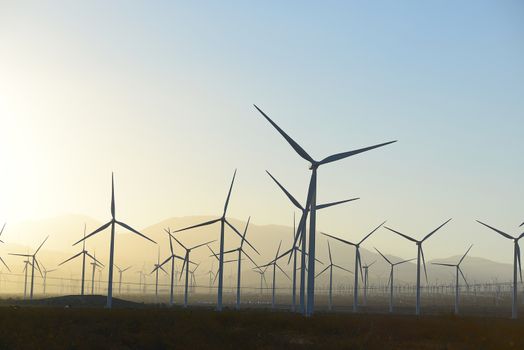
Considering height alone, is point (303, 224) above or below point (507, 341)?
above

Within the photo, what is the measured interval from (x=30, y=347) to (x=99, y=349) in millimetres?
4058

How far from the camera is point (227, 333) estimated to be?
1772 inches

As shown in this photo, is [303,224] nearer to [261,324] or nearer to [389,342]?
[261,324]

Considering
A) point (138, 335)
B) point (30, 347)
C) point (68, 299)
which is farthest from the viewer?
point (68, 299)

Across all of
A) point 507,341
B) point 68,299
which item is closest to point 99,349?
point 507,341

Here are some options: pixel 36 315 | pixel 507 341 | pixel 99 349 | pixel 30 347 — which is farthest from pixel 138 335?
pixel 507 341

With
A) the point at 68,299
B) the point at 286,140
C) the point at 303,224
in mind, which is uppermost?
the point at 286,140

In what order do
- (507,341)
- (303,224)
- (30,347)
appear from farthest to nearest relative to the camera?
(303,224), (507,341), (30,347)

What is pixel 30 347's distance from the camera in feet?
124

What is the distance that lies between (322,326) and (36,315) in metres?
22.0

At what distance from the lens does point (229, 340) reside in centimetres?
4262

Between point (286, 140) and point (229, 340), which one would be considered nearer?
point (229, 340)

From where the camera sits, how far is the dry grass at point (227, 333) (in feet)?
133

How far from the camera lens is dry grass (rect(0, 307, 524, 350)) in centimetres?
4044
